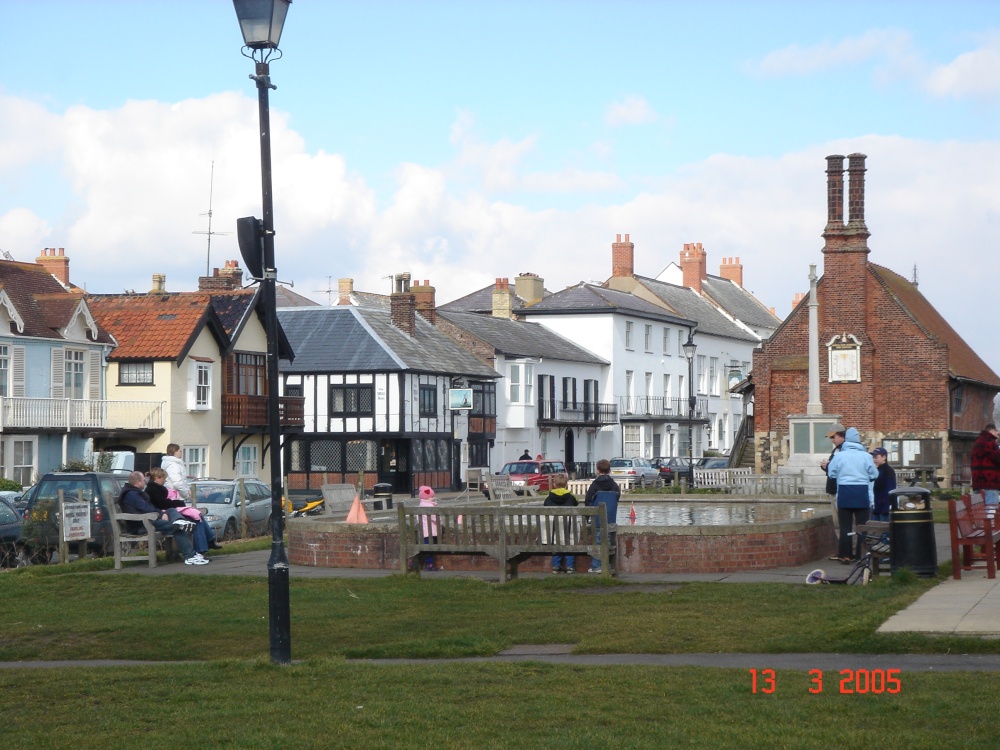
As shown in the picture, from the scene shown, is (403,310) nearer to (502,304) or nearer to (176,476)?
(502,304)

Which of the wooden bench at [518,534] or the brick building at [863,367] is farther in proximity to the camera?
the brick building at [863,367]

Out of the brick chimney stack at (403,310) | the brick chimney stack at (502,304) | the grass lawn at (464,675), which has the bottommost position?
the grass lawn at (464,675)

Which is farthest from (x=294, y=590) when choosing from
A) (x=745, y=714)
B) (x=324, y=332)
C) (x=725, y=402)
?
(x=725, y=402)

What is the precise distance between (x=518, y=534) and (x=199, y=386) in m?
33.8

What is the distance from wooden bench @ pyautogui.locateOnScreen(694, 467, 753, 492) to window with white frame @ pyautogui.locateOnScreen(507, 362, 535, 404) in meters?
23.4

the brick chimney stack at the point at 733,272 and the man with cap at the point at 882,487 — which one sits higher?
the brick chimney stack at the point at 733,272

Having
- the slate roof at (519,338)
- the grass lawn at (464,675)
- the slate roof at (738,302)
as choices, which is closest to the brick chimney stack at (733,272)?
the slate roof at (738,302)

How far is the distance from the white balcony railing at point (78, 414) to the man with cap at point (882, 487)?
99.7 feet

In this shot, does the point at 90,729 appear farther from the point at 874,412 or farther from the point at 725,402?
the point at 725,402

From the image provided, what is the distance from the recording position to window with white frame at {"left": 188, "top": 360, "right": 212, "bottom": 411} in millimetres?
47031

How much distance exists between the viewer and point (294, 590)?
15430 mm

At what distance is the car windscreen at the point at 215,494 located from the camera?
2897cm

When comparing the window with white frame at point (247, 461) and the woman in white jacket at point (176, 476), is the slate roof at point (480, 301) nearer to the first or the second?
the window with white frame at point (247, 461)

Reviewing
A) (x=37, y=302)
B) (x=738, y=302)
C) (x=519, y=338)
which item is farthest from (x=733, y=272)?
(x=37, y=302)
